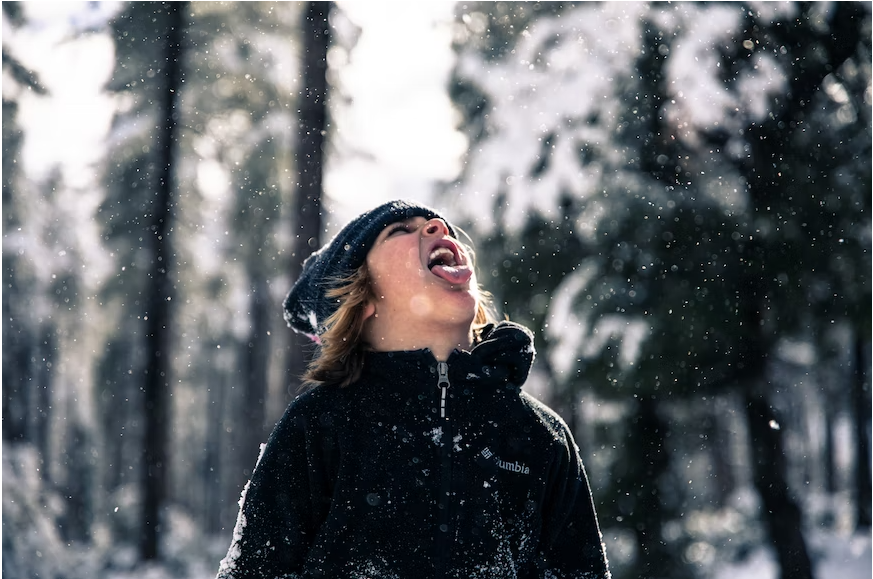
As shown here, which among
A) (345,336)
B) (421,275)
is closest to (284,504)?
(345,336)

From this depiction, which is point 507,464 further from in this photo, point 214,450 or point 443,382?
point 214,450

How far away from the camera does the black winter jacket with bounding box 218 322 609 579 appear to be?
6.16 ft

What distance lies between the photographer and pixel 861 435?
569 inches

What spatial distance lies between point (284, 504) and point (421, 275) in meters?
0.72

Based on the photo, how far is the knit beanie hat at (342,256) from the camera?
215 centimetres

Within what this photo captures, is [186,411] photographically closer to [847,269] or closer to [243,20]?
[243,20]

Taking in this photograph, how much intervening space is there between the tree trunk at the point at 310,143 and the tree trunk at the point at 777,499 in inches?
190

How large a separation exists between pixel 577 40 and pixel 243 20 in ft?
18.5

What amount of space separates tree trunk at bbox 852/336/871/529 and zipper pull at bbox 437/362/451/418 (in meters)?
10.1

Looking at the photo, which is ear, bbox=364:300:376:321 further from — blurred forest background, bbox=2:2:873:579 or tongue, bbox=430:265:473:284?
blurred forest background, bbox=2:2:873:579

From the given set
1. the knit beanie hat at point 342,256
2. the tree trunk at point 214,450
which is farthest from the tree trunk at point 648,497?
the tree trunk at point 214,450

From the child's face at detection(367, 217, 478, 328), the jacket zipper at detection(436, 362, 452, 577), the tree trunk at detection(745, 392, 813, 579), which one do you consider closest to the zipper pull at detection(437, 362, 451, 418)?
the jacket zipper at detection(436, 362, 452, 577)

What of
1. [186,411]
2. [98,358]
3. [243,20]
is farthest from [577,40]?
[186,411]

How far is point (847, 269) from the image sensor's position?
21.1ft
